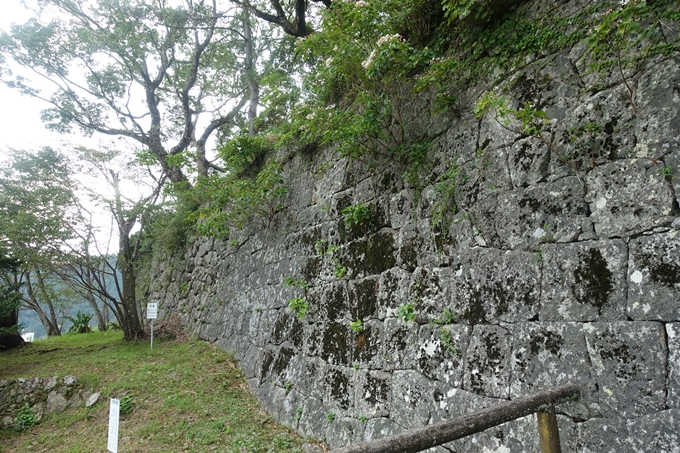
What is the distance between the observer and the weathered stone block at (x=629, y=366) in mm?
1620

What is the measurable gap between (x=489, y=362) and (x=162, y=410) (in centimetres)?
388

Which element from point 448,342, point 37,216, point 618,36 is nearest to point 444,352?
point 448,342

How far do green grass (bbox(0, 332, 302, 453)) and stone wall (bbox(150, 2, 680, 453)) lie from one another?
452mm

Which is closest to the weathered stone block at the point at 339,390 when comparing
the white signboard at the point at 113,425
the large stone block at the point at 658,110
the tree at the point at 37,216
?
the white signboard at the point at 113,425

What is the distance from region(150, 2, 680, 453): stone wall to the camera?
5.69 feet

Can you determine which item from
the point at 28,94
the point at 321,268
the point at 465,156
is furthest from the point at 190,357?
the point at 28,94

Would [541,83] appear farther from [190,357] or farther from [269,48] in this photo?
[269,48]

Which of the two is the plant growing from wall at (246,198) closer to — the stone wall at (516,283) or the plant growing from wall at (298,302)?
the plant growing from wall at (298,302)

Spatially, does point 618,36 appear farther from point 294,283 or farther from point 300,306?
point 294,283

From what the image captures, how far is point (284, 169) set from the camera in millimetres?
5594

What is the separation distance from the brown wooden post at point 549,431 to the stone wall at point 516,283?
0.35 m

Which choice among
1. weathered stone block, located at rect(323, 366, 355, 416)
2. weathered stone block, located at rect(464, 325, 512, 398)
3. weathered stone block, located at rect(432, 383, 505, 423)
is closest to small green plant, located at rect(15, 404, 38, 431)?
weathered stone block, located at rect(323, 366, 355, 416)

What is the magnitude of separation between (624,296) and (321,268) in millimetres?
2851

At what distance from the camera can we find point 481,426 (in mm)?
1367
